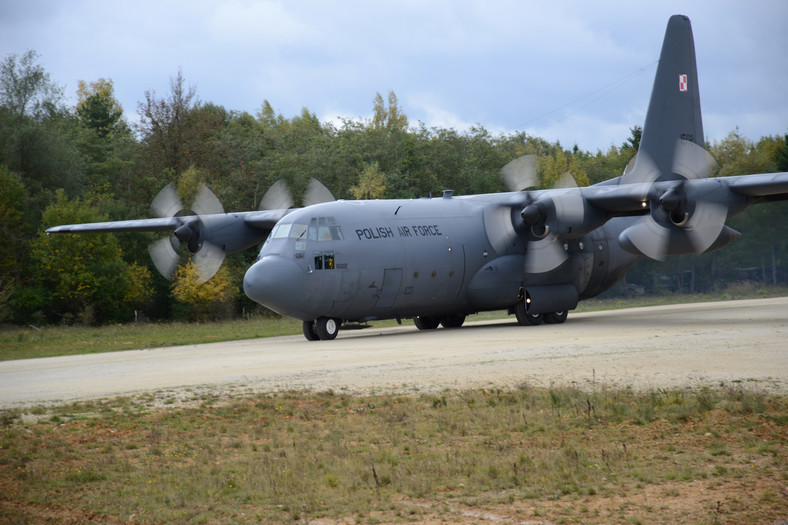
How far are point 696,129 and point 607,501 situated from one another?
24.0m

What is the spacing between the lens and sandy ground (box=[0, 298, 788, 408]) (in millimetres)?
13523

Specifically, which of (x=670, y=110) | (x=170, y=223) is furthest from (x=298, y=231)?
(x=670, y=110)

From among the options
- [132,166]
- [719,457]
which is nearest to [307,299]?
[719,457]

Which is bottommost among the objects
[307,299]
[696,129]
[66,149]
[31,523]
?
[31,523]

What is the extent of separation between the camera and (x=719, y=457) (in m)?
8.48

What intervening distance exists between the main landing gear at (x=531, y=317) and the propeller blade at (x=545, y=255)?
1.27m

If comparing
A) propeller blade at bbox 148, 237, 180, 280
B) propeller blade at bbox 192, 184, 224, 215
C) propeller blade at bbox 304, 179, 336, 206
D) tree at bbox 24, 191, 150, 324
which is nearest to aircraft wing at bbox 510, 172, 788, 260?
propeller blade at bbox 304, 179, 336, 206

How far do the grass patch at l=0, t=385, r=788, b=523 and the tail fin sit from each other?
17.6 m

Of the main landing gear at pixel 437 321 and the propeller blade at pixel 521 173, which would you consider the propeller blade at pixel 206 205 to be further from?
the propeller blade at pixel 521 173

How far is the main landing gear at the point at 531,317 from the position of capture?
88.5ft

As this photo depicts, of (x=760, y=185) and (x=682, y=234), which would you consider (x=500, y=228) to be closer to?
(x=682, y=234)

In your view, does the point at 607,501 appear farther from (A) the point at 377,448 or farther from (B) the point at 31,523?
(B) the point at 31,523

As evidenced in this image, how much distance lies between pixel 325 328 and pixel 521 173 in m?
8.43

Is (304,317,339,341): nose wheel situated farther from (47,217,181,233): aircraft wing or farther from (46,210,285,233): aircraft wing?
(47,217,181,233): aircraft wing
